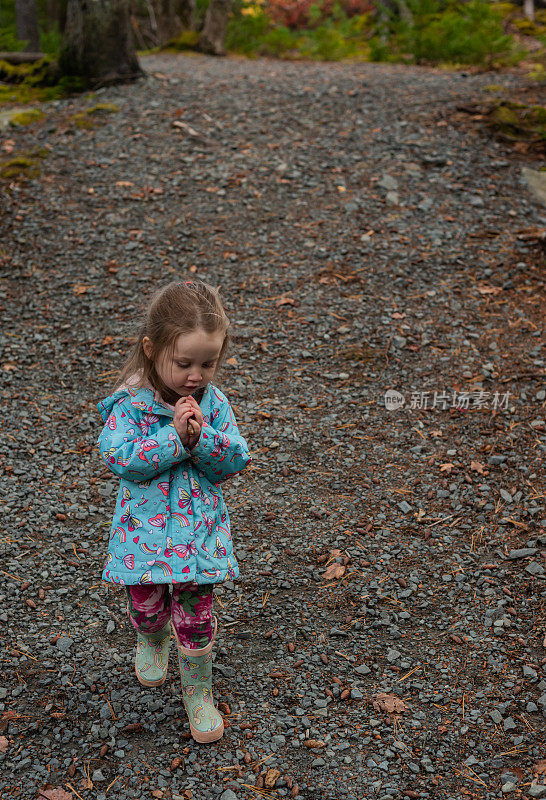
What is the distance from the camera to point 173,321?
2.66 meters

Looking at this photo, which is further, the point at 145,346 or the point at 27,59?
the point at 27,59

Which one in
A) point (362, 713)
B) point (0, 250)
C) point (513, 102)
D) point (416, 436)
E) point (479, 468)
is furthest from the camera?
point (513, 102)

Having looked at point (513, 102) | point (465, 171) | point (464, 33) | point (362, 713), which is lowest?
point (362, 713)

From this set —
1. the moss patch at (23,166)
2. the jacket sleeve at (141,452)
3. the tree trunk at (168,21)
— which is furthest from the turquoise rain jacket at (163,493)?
the tree trunk at (168,21)

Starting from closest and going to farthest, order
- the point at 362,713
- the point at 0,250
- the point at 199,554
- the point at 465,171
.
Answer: the point at 199,554
the point at 362,713
the point at 0,250
the point at 465,171

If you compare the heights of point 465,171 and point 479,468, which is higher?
point 465,171

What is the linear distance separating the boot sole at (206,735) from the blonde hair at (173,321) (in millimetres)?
1398

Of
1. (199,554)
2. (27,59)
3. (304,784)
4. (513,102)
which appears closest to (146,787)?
(304,784)

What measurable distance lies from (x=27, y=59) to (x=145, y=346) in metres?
9.35

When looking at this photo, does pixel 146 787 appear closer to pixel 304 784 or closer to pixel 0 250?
pixel 304 784

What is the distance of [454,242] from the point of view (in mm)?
6770

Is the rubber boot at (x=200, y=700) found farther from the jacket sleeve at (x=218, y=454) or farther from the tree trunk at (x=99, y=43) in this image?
the tree trunk at (x=99, y=43)

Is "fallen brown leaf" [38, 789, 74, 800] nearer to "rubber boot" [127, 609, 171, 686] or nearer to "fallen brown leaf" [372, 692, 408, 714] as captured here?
"rubber boot" [127, 609, 171, 686]

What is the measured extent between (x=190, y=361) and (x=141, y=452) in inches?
15.1
